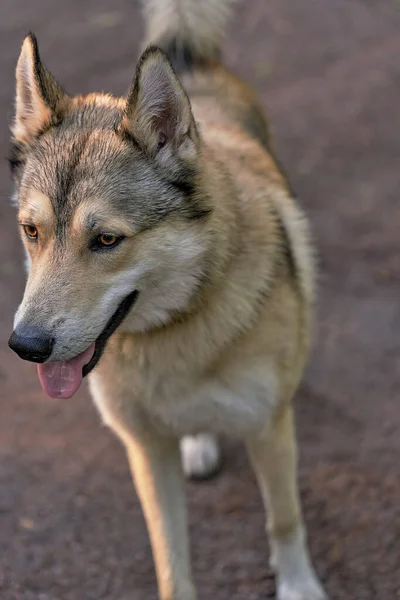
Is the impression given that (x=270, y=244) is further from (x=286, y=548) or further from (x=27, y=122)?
(x=286, y=548)

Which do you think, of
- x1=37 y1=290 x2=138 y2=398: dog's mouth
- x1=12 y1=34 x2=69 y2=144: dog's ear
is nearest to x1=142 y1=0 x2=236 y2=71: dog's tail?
x1=12 y1=34 x2=69 y2=144: dog's ear

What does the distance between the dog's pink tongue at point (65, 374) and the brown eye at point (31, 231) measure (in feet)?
1.48

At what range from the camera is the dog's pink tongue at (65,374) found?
2865 mm

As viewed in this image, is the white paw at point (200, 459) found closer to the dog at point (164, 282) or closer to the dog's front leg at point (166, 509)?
the dog at point (164, 282)

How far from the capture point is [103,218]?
9.11 ft

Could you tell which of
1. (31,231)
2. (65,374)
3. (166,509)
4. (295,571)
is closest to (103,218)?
(31,231)

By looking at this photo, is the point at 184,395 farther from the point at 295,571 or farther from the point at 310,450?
the point at 310,450

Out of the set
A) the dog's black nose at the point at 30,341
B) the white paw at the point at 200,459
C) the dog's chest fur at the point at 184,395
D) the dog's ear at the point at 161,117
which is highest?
the dog's ear at the point at 161,117

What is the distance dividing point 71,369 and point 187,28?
2.57 m

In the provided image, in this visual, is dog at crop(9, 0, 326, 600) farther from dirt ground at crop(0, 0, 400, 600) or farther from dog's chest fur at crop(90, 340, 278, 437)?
dirt ground at crop(0, 0, 400, 600)

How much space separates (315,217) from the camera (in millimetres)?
6676

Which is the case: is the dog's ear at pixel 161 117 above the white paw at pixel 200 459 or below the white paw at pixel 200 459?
above

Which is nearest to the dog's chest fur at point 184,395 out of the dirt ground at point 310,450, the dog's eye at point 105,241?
the dog's eye at point 105,241

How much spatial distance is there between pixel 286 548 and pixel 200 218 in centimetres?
172
